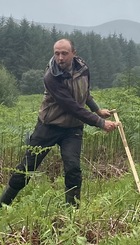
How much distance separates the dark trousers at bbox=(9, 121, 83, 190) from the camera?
5965 mm

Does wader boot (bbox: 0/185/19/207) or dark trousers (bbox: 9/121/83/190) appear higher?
dark trousers (bbox: 9/121/83/190)

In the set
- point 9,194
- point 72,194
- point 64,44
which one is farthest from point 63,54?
point 9,194

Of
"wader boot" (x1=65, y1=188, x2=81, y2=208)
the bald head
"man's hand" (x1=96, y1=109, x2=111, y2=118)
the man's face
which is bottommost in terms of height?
"wader boot" (x1=65, y1=188, x2=81, y2=208)

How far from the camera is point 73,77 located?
19.4ft

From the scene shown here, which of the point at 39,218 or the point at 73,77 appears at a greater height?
the point at 73,77

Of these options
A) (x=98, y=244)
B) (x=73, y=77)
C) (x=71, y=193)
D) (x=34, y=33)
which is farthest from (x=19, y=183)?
(x=34, y=33)

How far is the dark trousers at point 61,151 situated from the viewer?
5965 millimetres

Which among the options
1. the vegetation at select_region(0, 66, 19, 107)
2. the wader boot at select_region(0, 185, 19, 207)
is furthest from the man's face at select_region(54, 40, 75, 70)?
the vegetation at select_region(0, 66, 19, 107)

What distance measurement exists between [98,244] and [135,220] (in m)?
0.65

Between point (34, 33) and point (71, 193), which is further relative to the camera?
point (34, 33)

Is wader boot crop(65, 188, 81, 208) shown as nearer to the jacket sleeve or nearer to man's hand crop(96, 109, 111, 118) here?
the jacket sleeve

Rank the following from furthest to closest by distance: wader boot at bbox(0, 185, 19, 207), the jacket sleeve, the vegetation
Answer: the vegetation, wader boot at bbox(0, 185, 19, 207), the jacket sleeve

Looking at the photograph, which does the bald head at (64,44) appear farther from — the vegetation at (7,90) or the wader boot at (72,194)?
the vegetation at (7,90)

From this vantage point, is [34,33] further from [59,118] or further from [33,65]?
[59,118]
